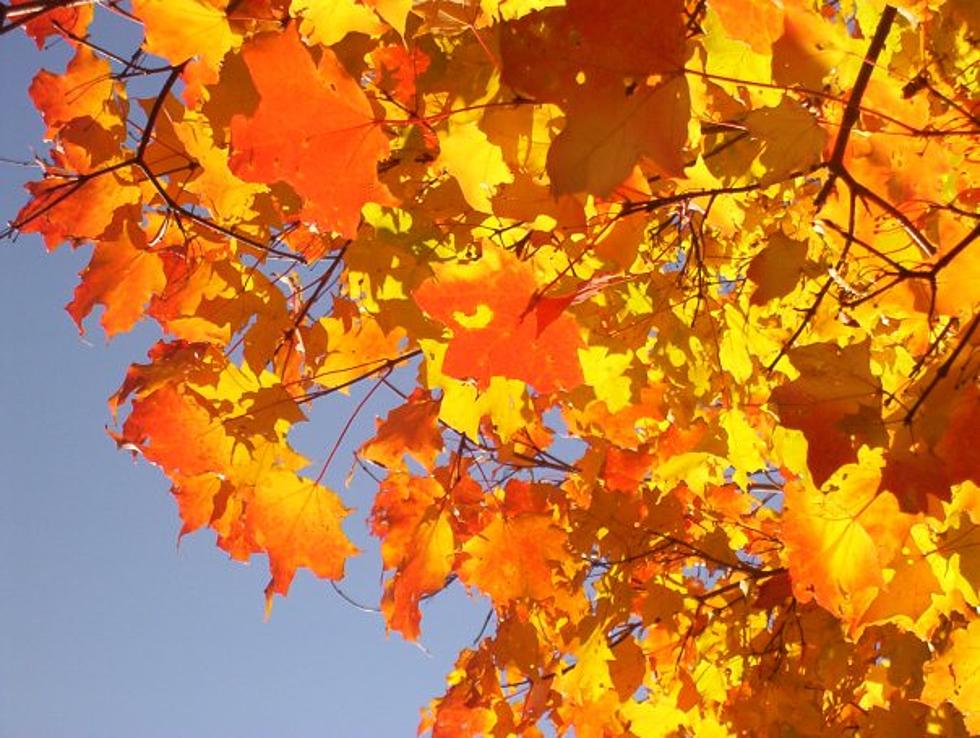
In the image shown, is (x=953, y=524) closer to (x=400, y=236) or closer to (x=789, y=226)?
(x=789, y=226)

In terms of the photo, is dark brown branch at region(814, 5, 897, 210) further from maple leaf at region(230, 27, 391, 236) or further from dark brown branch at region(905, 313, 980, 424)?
maple leaf at region(230, 27, 391, 236)

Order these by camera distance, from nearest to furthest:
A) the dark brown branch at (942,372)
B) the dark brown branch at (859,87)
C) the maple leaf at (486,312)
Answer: the dark brown branch at (942,372), the dark brown branch at (859,87), the maple leaf at (486,312)

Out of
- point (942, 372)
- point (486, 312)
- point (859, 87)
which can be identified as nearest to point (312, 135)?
point (486, 312)

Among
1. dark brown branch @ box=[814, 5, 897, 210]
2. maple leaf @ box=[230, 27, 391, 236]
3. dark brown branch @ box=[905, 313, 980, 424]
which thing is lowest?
dark brown branch @ box=[905, 313, 980, 424]

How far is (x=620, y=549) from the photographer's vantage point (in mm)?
2764

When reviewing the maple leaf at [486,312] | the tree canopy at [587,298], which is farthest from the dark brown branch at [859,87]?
the maple leaf at [486,312]

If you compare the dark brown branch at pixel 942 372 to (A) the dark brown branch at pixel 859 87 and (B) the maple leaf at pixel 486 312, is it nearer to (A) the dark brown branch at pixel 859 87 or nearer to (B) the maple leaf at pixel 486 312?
(A) the dark brown branch at pixel 859 87

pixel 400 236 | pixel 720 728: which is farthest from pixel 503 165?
pixel 720 728

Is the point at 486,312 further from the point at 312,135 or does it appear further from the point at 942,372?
the point at 942,372

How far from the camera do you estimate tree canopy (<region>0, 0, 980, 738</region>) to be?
1.29 metres

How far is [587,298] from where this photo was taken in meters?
1.98

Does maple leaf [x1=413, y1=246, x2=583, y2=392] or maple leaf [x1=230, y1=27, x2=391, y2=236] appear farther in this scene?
maple leaf [x1=413, y1=246, x2=583, y2=392]

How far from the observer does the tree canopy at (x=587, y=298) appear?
1.29m

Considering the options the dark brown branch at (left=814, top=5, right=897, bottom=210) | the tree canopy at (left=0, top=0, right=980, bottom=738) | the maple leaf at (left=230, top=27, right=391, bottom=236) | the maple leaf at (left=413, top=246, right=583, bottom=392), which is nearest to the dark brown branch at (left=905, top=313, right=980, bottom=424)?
the tree canopy at (left=0, top=0, right=980, bottom=738)
